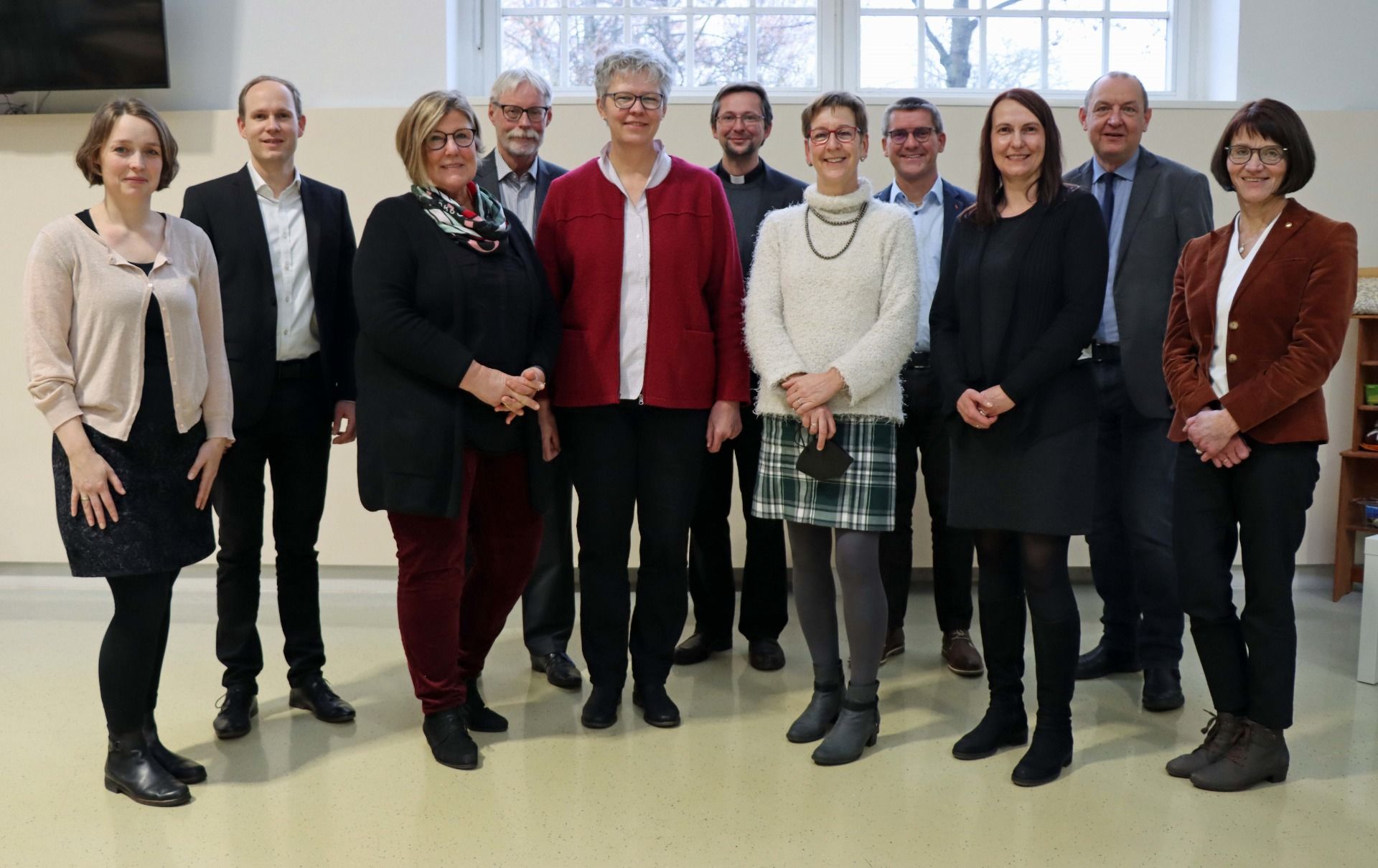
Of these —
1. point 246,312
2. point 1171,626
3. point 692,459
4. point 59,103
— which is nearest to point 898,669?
point 1171,626

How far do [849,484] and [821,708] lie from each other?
0.63m

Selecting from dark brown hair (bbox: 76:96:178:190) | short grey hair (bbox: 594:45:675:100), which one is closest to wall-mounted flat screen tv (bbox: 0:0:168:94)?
dark brown hair (bbox: 76:96:178:190)

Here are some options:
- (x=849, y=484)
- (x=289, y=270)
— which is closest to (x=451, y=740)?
(x=849, y=484)

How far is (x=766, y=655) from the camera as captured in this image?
362 centimetres

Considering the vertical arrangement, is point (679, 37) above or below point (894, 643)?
above

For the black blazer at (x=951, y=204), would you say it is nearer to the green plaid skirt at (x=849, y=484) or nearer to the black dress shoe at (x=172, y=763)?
the green plaid skirt at (x=849, y=484)

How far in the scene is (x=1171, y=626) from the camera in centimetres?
328

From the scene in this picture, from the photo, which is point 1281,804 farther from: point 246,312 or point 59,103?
point 59,103

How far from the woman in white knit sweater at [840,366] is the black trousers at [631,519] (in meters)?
0.25

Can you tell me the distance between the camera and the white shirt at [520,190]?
358 cm

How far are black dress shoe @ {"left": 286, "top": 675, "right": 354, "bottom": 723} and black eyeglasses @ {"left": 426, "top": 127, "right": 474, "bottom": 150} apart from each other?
1.54 metres

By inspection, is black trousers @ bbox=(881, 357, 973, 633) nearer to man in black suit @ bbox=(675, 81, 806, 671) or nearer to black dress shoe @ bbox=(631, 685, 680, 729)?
man in black suit @ bbox=(675, 81, 806, 671)

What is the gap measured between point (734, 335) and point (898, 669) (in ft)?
4.33

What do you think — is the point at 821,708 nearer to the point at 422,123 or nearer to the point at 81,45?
the point at 422,123
